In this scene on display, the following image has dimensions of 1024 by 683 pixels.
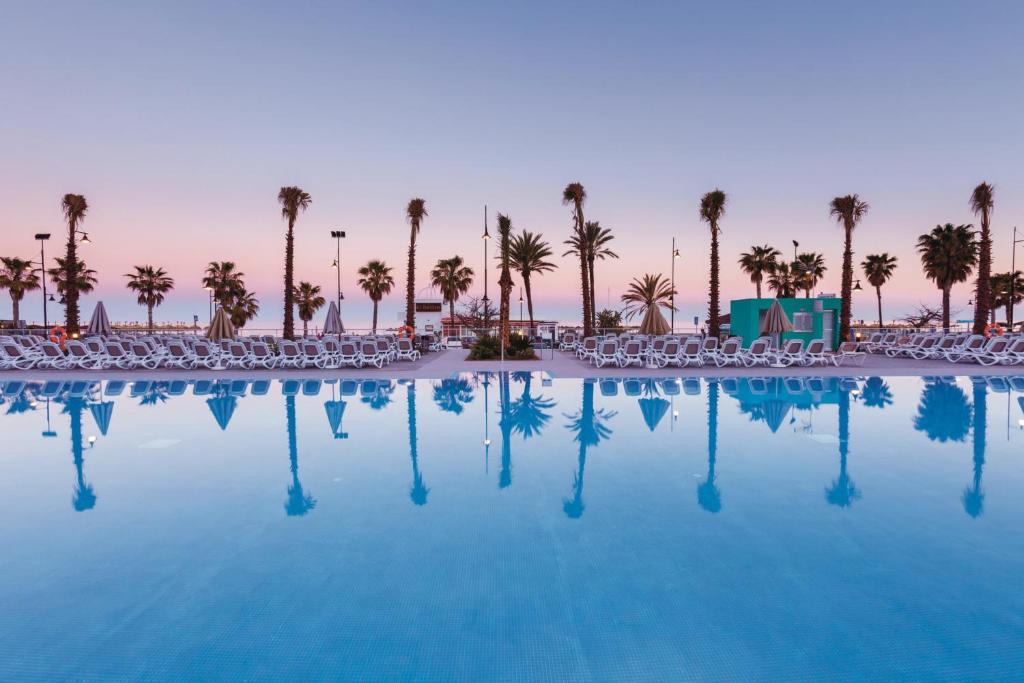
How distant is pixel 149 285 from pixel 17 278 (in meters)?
8.42

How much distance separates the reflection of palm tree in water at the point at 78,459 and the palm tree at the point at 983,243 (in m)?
33.3

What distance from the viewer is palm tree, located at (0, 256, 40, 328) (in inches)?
1350

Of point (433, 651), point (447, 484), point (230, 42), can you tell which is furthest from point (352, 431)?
point (230, 42)

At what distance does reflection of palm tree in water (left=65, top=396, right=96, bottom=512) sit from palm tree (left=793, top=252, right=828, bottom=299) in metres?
36.8

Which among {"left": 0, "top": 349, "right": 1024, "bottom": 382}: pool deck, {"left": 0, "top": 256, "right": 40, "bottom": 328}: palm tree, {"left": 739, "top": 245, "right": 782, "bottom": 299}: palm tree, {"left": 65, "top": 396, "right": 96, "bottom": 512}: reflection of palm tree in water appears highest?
{"left": 739, "top": 245, "right": 782, "bottom": 299}: palm tree

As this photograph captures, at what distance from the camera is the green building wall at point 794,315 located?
22547mm

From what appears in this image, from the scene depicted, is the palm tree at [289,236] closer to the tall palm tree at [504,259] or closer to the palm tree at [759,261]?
the tall palm tree at [504,259]

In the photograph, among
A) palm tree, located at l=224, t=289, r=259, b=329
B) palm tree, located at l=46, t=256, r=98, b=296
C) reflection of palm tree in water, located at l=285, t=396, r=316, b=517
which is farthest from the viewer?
palm tree, located at l=224, t=289, r=259, b=329

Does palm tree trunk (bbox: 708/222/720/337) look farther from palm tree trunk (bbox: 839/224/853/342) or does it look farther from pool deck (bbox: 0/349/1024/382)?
pool deck (bbox: 0/349/1024/382)

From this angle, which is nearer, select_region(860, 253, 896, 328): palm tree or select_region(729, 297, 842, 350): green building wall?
select_region(729, 297, 842, 350): green building wall

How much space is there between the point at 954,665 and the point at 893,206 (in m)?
34.2

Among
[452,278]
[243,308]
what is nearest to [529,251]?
[452,278]

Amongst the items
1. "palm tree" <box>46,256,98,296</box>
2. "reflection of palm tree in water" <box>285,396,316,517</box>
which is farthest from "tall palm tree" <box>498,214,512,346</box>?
"palm tree" <box>46,256,98,296</box>

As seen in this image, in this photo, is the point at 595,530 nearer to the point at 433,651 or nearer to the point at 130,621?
the point at 433,651
